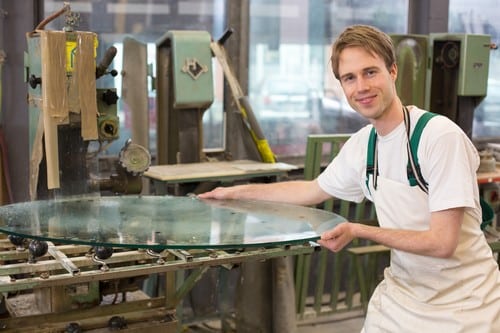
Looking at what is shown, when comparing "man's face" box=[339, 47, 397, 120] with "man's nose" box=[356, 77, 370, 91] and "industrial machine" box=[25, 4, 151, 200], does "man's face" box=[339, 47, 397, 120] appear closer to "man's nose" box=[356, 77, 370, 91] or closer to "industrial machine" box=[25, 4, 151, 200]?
"man's nose" box=[356, 77, 370, 91]

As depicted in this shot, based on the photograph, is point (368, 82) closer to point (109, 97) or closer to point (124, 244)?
point (124, 244)

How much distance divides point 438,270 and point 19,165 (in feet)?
6.43

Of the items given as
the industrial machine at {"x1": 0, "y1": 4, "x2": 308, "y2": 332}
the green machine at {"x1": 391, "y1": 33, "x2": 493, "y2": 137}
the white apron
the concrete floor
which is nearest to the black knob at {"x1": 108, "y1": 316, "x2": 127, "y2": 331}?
the industrial machine at {"x1": 0, "y1": 4, "x2": 308, "y2": 332}

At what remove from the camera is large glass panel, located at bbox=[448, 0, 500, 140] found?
4191 millimetres

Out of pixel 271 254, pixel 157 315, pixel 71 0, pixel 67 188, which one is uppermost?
pixel 71 0

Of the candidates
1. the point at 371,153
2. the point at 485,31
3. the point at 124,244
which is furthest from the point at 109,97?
the point at 485,31

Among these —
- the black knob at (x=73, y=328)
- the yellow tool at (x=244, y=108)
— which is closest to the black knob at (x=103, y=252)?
the black knob at (x=73, y=328)

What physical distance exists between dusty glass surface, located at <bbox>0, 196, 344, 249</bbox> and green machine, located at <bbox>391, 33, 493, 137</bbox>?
1.65m

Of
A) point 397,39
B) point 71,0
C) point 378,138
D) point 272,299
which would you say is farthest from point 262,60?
Answer: point 378,138

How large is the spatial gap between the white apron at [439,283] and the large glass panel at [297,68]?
6.84ft

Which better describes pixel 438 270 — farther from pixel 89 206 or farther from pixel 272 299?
pixel 272 299

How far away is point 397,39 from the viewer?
3422mm

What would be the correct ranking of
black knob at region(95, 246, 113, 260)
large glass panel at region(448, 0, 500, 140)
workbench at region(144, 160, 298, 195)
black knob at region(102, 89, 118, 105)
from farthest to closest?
large glass panel at region(448, 0, 500, 140), workbench at region(144, 160, 298, 195), black knob at region(102, 89, 118, 105), black knob at region(95, 246, 113, 260)

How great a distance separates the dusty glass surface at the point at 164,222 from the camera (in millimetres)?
1706
